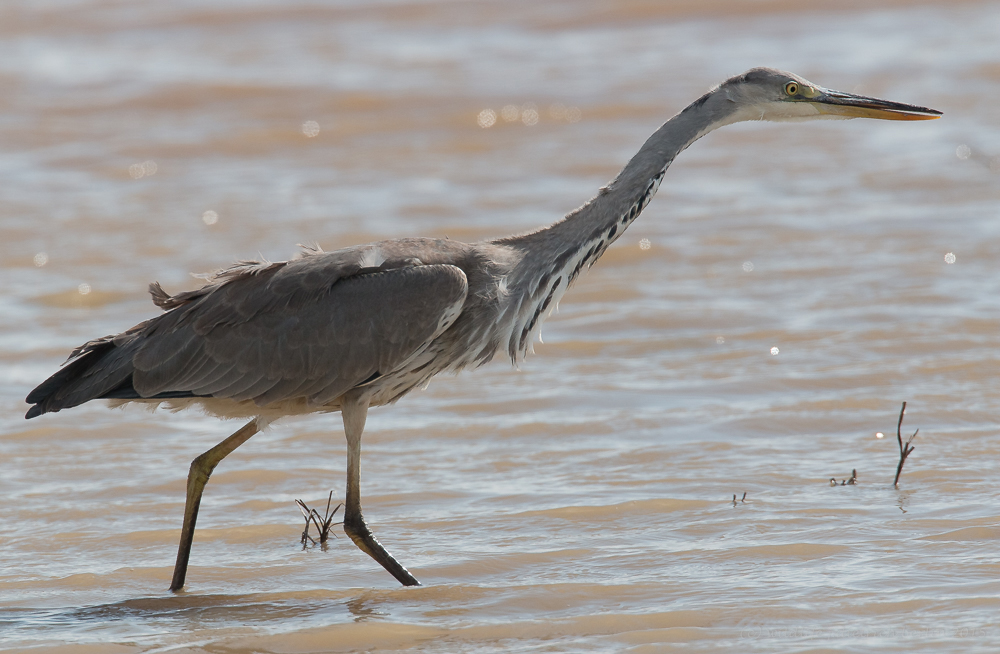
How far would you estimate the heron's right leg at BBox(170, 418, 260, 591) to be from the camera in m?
5.93

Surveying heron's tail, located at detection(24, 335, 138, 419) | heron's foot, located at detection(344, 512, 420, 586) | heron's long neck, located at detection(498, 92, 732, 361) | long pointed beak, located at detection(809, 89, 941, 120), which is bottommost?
heron's foot, located at detection(344, 512, 420, 586)

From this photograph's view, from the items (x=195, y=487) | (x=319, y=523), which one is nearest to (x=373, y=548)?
(x=319, y=523)

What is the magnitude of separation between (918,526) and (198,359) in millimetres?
3339

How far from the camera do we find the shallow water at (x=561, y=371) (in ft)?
18.0

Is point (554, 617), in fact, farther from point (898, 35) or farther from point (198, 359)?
point (898, 35)

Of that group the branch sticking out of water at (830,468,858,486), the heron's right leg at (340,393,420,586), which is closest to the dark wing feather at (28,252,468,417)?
the heron's right leg at (340,393,420,586)

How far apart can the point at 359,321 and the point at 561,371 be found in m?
2.92

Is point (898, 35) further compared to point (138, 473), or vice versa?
point (898, 35)

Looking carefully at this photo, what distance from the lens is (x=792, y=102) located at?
6.33m

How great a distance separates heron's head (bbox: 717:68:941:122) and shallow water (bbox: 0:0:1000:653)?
Answer: 1.07m

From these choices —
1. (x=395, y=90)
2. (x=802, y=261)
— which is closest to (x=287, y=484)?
(x=802, y=261)

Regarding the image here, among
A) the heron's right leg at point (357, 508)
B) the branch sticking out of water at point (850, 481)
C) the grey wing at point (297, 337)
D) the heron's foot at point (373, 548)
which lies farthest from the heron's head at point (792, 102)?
the heron's foot at point (373, 548)

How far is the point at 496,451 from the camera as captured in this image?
7371mm

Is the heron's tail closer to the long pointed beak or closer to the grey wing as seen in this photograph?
the grey wing
